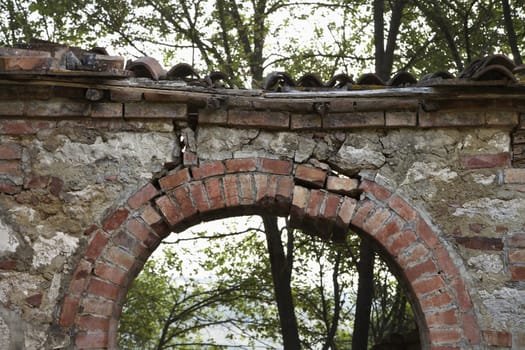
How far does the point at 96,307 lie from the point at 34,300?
359mm

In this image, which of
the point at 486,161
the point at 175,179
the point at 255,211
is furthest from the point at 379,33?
the point at 175,179

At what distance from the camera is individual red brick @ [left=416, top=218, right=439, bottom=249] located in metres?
3.78

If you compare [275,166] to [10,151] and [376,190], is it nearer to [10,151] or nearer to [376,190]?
[376,190]

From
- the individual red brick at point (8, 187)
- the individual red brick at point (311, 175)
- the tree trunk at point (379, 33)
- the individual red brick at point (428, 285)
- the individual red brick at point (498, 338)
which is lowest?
the individual red brick at point (498, 338)

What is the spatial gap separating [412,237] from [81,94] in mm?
2121

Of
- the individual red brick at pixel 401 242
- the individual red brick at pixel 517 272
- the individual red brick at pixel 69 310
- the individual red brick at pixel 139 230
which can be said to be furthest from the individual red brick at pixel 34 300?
the individual red brick at pixel 517 272

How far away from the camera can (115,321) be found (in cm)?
376

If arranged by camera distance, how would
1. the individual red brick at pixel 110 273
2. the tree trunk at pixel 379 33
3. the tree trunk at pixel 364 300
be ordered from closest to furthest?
the individual red brick at pixel 110 273
the tree trunk at pixel 364 300
the tree trunk at pixel 379 33

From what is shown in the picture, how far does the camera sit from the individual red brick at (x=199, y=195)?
3842 millimetres

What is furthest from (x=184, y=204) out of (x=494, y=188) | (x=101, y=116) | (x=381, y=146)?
(x=494, y=188)

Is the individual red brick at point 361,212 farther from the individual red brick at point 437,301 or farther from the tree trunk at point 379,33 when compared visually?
the tree trunk at point 379,33

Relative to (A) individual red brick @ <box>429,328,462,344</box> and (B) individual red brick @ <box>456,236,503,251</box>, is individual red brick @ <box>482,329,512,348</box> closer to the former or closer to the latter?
(A) individual red brick @ <box>429,328,462,344</box>

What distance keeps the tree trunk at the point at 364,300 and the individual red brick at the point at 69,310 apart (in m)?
4.44

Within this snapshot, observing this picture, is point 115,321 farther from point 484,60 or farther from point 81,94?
point 484,60
